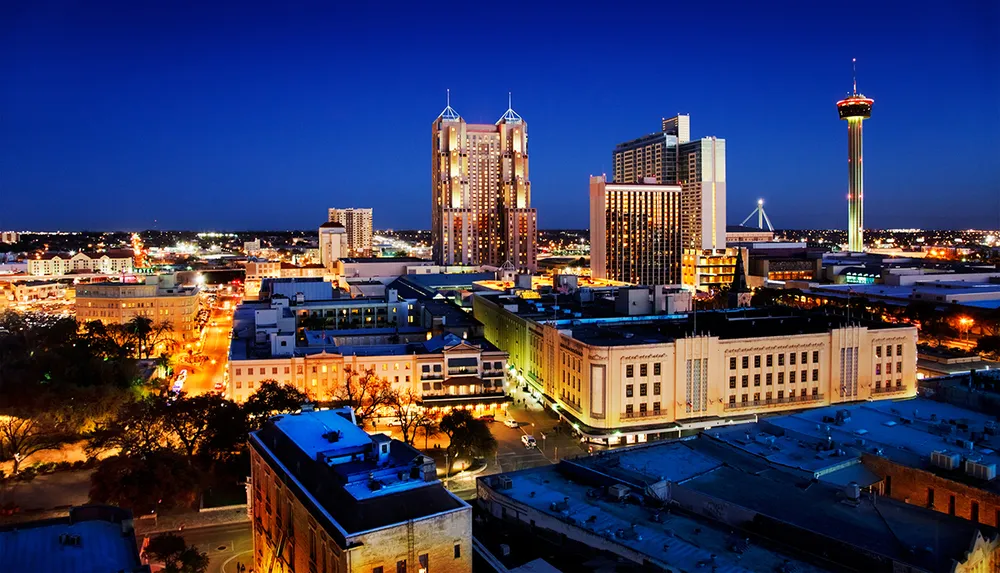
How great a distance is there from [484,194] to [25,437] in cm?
13343

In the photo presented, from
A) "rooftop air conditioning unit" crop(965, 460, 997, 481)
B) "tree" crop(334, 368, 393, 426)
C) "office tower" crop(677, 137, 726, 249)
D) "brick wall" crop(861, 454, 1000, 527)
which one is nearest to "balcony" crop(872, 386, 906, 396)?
"brick wall" crop(861, 454, 1000, 527)

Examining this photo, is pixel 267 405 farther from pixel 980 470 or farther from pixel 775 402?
pixel 980 470

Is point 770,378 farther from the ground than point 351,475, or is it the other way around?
point 351,475

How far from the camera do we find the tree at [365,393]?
197 ft

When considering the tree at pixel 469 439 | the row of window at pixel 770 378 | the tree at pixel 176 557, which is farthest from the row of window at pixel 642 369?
the tree at pixel 176 557

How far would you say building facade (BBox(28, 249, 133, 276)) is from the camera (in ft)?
559

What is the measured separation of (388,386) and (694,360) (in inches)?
980

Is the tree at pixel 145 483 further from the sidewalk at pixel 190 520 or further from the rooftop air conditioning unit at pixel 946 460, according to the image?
the rooftop air conditioning unit at pixel 946 460

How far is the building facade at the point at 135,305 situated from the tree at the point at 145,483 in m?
71.6

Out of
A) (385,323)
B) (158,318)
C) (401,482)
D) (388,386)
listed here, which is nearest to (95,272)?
(158,318)

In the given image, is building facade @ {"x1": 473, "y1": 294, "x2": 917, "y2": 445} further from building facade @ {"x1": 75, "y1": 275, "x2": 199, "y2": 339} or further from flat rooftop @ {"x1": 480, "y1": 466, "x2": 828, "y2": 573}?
building facade @ {"x1": 75, "y1": 275, "x2": 199, "y2": 339}

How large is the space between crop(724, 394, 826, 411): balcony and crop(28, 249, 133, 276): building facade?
159619mm

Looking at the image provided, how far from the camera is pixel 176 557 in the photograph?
114ft

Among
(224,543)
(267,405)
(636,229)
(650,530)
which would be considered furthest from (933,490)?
(636,229)
